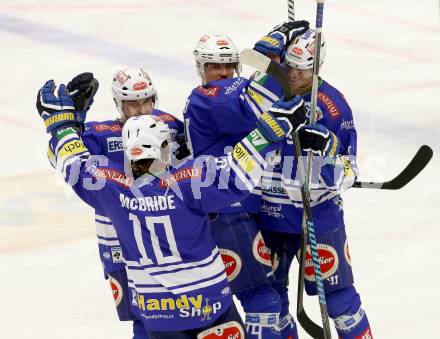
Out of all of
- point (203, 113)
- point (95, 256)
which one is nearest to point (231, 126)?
point (203, 113)

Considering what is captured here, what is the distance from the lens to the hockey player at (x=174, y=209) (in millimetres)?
4562

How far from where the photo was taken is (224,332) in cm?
477

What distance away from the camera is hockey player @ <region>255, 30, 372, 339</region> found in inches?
210

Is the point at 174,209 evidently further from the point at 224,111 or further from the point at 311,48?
the point at 311,48

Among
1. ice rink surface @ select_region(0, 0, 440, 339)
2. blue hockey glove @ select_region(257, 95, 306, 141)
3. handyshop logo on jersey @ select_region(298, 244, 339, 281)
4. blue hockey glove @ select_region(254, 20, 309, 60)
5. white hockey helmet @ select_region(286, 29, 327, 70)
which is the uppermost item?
blue hockey glove @ select_region(257, 95, 306, 141)

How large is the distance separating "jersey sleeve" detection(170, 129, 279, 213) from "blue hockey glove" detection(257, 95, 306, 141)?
38mm

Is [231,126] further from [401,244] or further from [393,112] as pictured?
[393,112]

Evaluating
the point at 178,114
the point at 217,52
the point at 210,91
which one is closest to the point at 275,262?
the point at 210,91

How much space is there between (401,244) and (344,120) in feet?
6.08

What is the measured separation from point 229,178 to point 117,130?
36.7 inches

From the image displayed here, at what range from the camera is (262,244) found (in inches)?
215

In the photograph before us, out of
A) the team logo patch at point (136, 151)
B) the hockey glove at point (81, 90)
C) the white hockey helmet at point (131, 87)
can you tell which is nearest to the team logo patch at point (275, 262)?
the white hockey helmet at point (131, 87)

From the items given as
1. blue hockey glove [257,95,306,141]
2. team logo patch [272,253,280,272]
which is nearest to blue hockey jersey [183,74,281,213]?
team logo patch [272,253,280,272]

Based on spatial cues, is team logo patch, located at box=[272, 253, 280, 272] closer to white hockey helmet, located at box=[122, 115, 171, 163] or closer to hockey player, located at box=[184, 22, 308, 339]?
hockey player, located at box=[184, 22, 308, 339]
